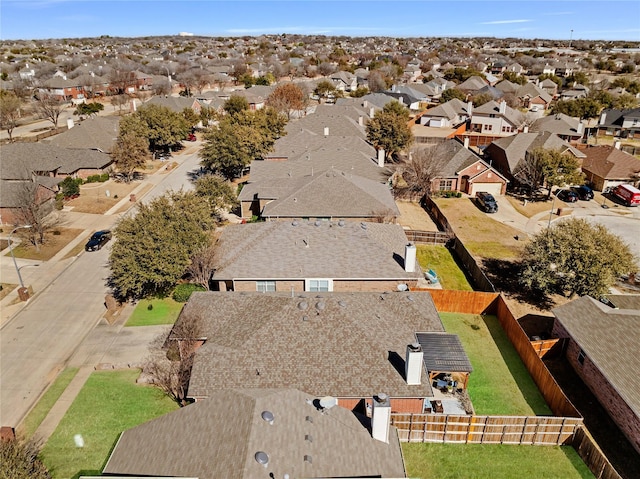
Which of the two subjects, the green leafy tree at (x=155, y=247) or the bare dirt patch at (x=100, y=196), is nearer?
the green leafy tree at (x=155, y=247)

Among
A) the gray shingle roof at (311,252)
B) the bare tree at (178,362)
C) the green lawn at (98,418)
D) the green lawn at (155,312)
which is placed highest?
the gray shingle roof at (311,252)

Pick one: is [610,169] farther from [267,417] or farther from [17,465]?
[17,465]

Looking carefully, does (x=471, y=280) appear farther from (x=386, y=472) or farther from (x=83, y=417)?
(x=83, y=417)

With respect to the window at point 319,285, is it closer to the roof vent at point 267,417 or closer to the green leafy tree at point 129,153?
the roof vent at point 267,417

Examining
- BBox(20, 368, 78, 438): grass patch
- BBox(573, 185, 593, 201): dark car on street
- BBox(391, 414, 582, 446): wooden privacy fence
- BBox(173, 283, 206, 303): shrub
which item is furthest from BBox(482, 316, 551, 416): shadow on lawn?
BBox(573, 185, 593, 201): dark car on street

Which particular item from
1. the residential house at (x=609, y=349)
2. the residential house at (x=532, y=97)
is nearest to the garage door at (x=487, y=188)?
the residential house at (x=609, y=349)

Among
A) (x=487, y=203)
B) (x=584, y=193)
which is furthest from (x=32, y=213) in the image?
(x=584, y=193)

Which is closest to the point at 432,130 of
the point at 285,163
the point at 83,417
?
the point at 285,163
